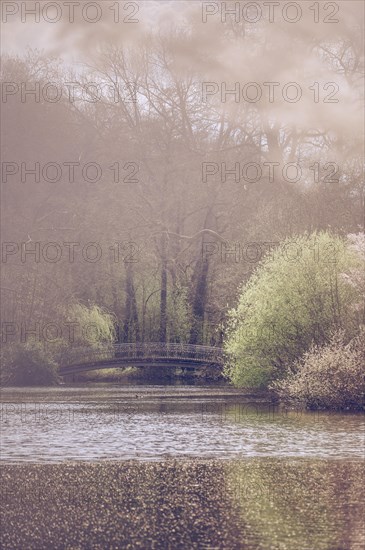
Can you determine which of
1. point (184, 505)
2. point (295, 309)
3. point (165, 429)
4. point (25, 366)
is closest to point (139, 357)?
point (25, 366)

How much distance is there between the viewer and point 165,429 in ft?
94.1

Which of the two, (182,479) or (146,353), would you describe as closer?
(182,479)

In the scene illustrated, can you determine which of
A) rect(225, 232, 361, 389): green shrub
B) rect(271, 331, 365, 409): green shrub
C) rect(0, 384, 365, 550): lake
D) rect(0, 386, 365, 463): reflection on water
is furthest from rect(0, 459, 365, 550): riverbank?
rect(225, 232, 361, 389): green shrub

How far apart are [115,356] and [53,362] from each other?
4.06 m

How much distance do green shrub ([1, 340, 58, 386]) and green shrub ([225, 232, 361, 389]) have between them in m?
12.5

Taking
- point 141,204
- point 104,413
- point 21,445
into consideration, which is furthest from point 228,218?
point 21,445

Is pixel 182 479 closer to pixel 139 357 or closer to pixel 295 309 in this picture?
pixel 295 309

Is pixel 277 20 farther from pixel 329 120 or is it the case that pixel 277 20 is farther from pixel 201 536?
pixel 201 536

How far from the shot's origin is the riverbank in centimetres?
1250

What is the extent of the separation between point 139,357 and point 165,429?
28.3 meters

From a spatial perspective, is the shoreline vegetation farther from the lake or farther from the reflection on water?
the lake

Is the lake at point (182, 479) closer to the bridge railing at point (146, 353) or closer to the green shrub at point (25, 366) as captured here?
the green shrub at point (25, 366)

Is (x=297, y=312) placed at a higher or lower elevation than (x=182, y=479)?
higher

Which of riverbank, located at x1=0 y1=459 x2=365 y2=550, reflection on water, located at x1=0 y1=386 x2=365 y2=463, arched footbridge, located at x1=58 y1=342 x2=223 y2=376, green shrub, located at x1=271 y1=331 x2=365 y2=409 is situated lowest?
riverbank, located at x1=0 y1=459 x2=365 y2=550
